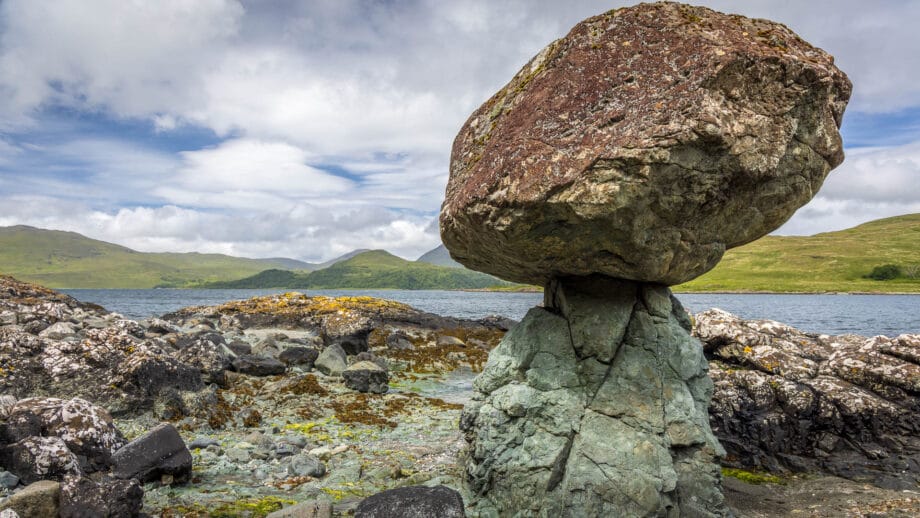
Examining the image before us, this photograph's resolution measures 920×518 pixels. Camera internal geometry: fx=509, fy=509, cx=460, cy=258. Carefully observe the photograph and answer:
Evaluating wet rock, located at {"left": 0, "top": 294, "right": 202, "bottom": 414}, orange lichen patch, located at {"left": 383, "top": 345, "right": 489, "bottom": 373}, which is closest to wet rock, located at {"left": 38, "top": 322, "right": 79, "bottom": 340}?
wet rock, located at {"left": 0, "top": 294, "right": 202, "bottom": 414}

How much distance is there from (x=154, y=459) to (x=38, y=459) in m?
1.80

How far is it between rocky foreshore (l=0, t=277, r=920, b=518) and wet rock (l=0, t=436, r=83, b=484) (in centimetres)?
2

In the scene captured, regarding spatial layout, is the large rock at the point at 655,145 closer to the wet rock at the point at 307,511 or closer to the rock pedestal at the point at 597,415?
the rock pedestal at the point at 597,415

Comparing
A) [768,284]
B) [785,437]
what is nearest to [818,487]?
[785,437]

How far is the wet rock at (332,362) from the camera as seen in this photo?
834 inches

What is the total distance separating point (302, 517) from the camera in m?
8.62

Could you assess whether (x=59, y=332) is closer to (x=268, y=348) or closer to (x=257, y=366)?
(x=257, y=366)

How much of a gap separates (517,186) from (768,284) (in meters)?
185

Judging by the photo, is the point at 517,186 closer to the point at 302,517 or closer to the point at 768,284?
the point at 302,517

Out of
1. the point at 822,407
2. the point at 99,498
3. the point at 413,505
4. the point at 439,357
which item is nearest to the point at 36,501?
the point at 99,498

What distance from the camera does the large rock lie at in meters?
7.27

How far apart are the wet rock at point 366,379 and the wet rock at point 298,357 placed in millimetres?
3091

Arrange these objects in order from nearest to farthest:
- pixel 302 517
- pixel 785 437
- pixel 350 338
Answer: pixel 302 517, pixel 785 437, pixel 350 338

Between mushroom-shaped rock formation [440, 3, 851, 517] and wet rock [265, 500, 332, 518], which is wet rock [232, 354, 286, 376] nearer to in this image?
wet rock [265, 500, 332, 518]
